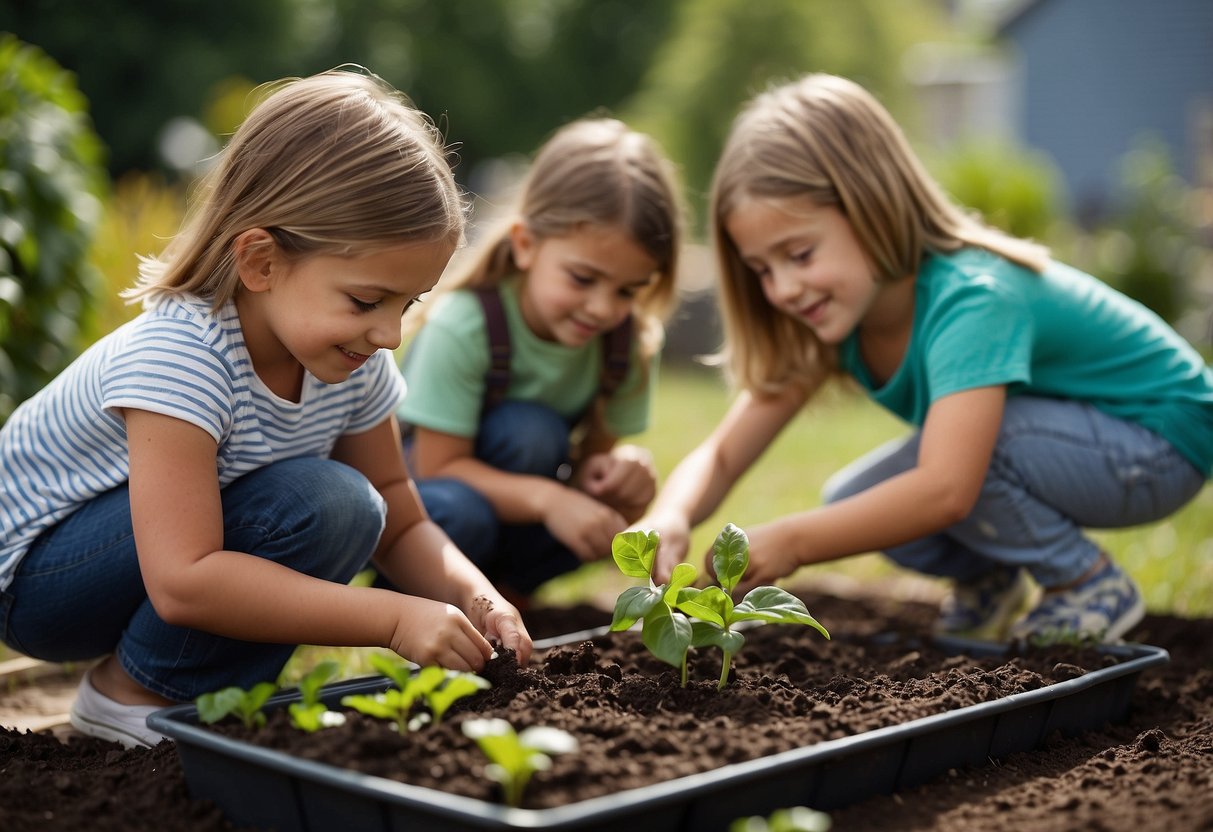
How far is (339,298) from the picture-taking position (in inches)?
79.0

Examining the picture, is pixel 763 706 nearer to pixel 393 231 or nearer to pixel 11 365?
pixel 393 231

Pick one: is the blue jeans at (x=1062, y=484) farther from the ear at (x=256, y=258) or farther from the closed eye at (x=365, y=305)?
the ear at (x=256, y=258)

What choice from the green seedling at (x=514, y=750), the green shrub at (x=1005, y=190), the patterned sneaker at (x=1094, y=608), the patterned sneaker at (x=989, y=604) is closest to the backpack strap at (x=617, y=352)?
the patterned sneaker at (x=989, y=604)

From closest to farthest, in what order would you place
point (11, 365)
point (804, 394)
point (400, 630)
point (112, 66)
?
point (400, 630), point (804, 394), point (11, 365), point (112, 66)

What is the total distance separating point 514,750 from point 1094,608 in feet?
6.05

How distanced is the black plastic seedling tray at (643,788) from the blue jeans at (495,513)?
0.76 metres

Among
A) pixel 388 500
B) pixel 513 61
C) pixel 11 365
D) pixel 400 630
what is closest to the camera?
pixel 400 630

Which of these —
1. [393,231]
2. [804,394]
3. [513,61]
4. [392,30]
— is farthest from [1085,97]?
[393,231]

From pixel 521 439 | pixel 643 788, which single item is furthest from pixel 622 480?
pixel 643 788

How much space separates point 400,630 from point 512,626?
10.0 inches

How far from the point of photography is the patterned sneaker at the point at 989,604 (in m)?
3.13

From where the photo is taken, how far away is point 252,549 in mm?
2105

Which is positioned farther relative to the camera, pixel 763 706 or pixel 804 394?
pixel 804 394

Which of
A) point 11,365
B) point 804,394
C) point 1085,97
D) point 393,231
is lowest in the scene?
point 11,365
